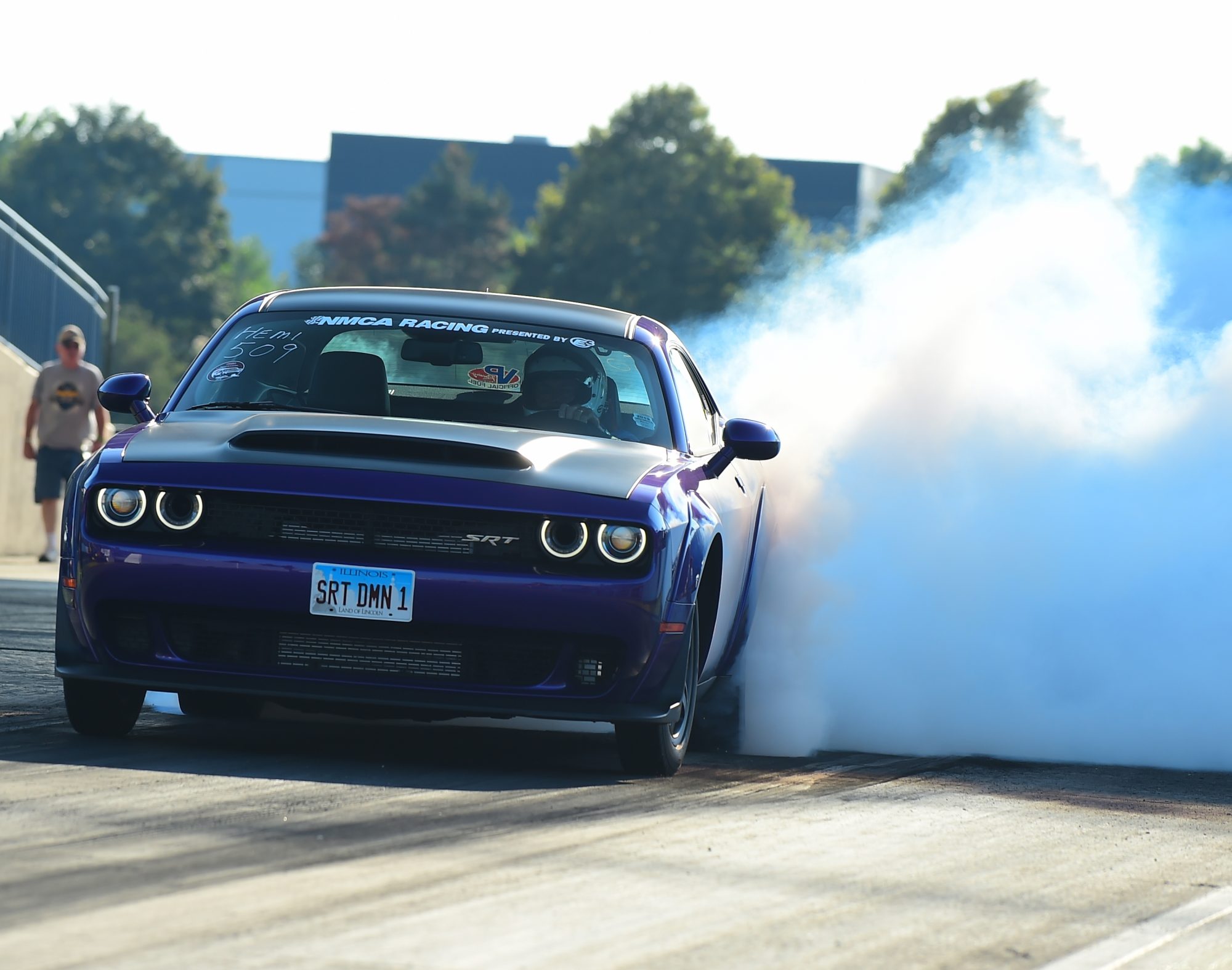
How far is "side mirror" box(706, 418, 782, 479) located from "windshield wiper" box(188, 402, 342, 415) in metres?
1.35

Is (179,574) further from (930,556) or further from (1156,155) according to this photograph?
(1156,155)

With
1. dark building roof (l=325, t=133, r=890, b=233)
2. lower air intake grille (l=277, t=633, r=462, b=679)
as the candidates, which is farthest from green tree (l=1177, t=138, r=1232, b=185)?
dark building roof (l=325, t=133, r=890, b=233)

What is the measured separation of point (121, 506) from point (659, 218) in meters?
67.3

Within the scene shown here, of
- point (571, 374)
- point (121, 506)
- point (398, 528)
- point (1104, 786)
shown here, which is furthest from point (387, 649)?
point (1104, 786)

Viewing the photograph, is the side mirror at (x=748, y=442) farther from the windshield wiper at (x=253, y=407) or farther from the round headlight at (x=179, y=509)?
the round headlight at (x=179, y=509)

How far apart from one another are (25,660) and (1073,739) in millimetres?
4711

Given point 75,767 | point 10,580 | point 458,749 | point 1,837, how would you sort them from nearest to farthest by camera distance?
1. point 1,837
2. point 75,767
3. point 458,749
4. point 10,580

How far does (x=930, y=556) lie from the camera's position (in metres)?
9.05

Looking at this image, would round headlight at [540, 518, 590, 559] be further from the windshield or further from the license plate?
the windshield

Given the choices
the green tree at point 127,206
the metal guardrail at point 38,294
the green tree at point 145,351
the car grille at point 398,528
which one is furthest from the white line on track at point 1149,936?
the green tree at point 127,206

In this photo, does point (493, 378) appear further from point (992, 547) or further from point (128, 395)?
point (992, 547)

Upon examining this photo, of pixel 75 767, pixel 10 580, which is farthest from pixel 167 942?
pixel 10 580

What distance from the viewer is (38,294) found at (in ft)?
71.3

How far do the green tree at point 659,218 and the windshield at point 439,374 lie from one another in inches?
2505
